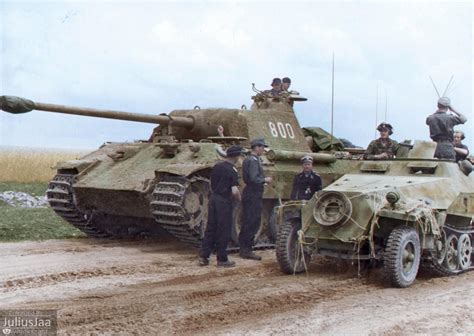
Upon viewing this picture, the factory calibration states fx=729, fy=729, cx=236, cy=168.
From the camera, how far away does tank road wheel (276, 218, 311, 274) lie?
365 inches

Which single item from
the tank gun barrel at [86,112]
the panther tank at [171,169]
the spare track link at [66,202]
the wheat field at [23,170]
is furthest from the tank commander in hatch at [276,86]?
the wheat field at [23,170]

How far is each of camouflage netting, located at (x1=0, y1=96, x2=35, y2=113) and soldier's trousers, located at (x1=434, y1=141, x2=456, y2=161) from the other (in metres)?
6.04

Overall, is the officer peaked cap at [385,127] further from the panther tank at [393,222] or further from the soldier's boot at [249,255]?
the soldier's boot at [249,255]

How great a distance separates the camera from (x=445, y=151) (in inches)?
416

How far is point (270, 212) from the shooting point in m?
12.8

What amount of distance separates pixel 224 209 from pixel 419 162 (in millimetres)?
2800

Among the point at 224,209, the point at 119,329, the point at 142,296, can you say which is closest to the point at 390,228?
the point at 224,209

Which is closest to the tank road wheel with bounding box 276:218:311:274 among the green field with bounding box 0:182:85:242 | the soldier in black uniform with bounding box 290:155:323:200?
the soldier in black uniform with bounding box 290:155:323:200

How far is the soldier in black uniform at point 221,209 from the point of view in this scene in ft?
→ 33.0

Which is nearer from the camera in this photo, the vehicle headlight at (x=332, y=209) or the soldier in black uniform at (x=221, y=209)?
the vehicle headlight at (x=332, y=209)

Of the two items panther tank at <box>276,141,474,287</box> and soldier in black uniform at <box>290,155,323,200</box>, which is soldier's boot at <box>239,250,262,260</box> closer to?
soldier in black uniform at <box>290,155,323,200</box>

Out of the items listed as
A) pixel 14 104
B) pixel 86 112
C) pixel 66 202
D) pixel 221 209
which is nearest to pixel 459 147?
pixel 221 209

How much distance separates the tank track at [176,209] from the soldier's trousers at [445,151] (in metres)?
3.58

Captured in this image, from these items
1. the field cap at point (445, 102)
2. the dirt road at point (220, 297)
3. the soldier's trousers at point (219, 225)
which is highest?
the field cap at point (445, 102)
